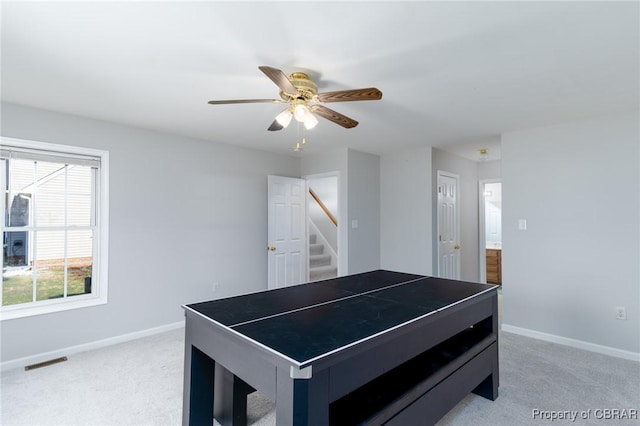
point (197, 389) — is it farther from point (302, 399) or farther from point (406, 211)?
point (406, 211)

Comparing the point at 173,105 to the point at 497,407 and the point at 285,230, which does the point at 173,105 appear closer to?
the point at 285,230

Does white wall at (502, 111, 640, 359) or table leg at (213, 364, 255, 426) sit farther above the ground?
white wall at (502, 111, 640, 359)

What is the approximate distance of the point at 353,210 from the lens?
4520 millimetres

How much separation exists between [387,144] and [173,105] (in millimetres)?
2632

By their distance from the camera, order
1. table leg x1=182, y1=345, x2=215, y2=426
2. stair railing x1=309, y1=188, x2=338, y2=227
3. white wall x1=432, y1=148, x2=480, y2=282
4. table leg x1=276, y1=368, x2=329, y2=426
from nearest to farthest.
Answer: table leg x1=276, y1=368, x2=329, y2=426
table leg x1=182, y1=345, x2=215, y2=426
white wall x1=432, y1=148, x2=480, y2=282
stair railing x1=309, y1=188, x2=338, y2=227

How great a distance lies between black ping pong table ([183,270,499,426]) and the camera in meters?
1.24

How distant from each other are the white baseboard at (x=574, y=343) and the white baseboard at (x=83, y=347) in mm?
3895

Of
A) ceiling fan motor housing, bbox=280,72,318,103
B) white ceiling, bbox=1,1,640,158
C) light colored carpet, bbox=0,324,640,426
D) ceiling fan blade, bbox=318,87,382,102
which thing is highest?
white ceiling, bbox=1,1,640,158

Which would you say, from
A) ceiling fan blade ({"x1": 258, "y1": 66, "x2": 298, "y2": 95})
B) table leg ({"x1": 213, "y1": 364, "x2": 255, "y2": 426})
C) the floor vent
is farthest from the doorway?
the floor vent

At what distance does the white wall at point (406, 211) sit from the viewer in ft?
14.6

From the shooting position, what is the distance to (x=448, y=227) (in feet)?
15.9

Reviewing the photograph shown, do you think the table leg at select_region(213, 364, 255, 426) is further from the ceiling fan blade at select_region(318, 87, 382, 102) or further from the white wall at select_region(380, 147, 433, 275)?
the white wall at select_region(380, 147, 433, 275)

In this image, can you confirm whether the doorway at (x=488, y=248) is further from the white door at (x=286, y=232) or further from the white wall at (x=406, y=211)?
the white door at (x=286, y=232)

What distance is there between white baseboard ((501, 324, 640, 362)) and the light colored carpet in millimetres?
99
